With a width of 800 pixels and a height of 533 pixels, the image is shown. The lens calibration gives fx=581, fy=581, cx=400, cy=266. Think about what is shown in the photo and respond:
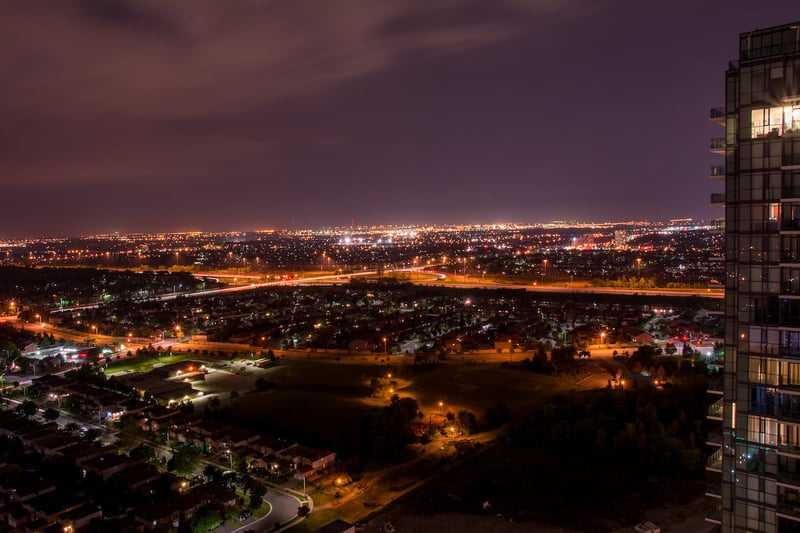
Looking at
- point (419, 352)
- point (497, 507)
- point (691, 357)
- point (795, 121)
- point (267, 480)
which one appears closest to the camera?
point (795, 121)

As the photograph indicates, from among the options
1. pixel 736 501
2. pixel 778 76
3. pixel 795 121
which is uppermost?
pixel 778 76

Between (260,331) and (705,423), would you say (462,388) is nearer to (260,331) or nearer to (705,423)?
(705,423)

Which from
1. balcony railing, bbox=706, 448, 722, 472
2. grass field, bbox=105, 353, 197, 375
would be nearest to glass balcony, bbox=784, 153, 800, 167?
balcony railing, bbox=706, 448, 722, 472

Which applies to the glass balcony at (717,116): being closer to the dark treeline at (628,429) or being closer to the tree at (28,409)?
the dark treeline at (628,429)

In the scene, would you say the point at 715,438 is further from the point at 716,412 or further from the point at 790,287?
the point at 790,287

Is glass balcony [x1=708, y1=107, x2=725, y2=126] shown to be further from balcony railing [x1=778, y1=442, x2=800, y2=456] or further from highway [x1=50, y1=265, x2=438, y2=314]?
highway [x1=50, y1=265, x2=438, y2=314]

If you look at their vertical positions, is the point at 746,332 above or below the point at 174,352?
above

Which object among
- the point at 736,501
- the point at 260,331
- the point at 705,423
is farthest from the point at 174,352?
the point at 736,501
